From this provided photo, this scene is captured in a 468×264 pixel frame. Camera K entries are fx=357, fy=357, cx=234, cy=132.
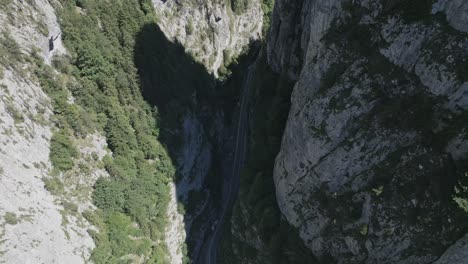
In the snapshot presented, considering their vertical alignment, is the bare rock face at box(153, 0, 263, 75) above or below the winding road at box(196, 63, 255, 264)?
above

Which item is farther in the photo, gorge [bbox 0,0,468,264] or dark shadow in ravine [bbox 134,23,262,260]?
dark shadow in ravine [bbox 134,23,262,260]

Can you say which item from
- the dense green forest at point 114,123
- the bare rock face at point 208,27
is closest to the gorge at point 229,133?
the dense green forest at point 114,123

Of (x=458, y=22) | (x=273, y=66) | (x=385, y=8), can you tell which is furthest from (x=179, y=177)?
(x=458, y=22)

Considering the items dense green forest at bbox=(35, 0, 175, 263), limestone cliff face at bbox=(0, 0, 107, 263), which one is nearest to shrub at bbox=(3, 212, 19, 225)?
limestone cliff face at bbox=(0, 0, 107, 263)

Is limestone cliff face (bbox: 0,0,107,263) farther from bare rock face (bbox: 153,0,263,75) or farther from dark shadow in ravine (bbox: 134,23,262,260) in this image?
bare rock face (bbox: 153,0,263,75)

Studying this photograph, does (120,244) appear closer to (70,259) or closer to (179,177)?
(70,259)

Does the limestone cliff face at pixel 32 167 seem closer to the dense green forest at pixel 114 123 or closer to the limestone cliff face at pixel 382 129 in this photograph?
the dense green forest at pixel 114 123

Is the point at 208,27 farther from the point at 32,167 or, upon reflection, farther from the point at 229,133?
the point at 32,167
